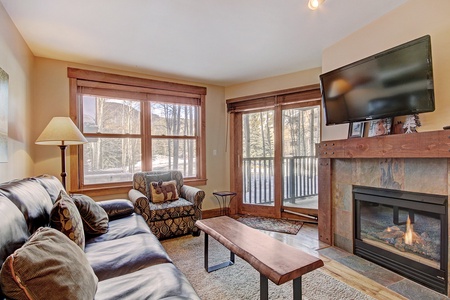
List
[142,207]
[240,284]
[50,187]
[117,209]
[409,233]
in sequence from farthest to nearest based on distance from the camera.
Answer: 1. [142,207]
2. [117,209]
3. [409,233]
4. [240,284]
5. [50,187]

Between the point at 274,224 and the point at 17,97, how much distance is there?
3.57 metres

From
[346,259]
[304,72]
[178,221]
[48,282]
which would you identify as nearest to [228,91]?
[304,72]

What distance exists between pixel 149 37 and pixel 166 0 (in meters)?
0.71

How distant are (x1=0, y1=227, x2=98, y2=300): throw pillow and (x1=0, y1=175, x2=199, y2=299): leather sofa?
0.33 ft

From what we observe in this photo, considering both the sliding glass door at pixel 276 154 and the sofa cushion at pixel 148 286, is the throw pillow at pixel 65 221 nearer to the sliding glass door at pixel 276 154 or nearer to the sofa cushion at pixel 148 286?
the sofa cushion at pixel 148 286

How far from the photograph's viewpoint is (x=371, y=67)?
2188mm

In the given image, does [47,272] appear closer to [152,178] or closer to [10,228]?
[10,228]

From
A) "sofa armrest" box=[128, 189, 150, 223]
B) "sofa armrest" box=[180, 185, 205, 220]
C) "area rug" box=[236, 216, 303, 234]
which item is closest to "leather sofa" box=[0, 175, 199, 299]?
"sofa armrest" box=[128, 189, 150, 223]

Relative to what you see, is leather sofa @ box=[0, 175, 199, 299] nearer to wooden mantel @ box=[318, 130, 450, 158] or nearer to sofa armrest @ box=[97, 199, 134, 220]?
sofa armrest @ box=[97, 199, 134, 220]

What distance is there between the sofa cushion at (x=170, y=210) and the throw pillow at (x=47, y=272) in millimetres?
1882

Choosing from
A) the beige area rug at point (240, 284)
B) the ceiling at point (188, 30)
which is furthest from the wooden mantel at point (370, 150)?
the ceiling at point (188, 30)

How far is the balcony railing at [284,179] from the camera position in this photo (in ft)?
12.7

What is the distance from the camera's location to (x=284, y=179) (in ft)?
13.2

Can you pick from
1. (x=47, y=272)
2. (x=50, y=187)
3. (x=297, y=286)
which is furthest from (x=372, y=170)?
(x=50, y=187)
